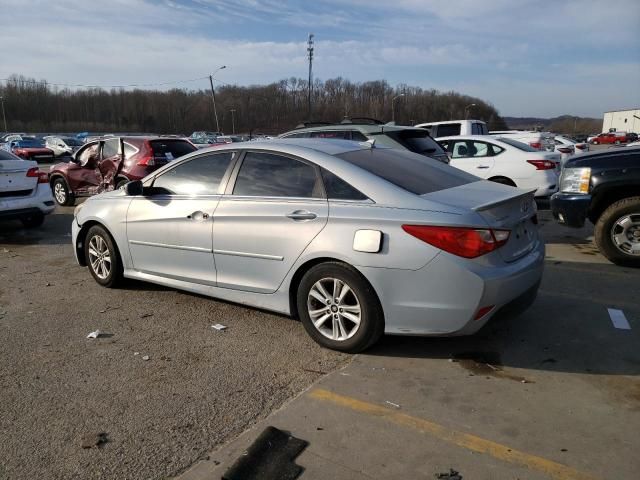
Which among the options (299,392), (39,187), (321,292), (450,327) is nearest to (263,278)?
(321,292)

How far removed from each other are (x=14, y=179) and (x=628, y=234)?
8.85 metres

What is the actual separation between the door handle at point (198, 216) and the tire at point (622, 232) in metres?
4.63

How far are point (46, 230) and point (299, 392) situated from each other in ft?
26.4

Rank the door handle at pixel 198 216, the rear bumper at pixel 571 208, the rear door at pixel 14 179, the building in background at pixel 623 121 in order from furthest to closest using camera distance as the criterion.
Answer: the building in background at pixel 623 121, the rear door at pixel 14 179, the rear bumper at pixel 571 208, the door handle at pixel 198 216

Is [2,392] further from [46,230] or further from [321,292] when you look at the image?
[46,230]

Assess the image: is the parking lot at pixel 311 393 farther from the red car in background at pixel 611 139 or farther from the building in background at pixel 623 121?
the building in background at pixel 623 121

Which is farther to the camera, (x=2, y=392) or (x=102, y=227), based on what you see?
(x=102, y=227)

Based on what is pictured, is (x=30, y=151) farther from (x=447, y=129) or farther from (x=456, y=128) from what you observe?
(x=456, y=128)

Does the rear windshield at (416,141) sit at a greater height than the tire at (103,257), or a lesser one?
greater

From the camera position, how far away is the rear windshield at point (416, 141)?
8742mm

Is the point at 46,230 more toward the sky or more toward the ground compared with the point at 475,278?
more toward the ground

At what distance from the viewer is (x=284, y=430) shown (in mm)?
3027

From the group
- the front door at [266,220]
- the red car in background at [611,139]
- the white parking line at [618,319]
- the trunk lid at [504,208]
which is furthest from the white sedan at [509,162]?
the red car in background at [611,139]

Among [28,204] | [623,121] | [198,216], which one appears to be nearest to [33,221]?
[28,204]
